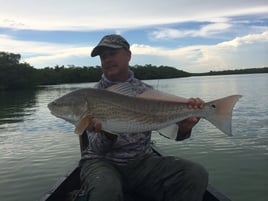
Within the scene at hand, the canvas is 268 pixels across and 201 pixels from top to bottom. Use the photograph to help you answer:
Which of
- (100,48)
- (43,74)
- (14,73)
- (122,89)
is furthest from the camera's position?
(43,74)

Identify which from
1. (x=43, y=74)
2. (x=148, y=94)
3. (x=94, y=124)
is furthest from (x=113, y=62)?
(x=43, y=74)

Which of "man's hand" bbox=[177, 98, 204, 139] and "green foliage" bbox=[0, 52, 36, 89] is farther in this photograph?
"green foliage" bbox=[0, 52, 36, 89]

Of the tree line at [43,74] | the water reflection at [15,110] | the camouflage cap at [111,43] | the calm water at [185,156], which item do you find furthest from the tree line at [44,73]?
the camouflage cap at [111,43]

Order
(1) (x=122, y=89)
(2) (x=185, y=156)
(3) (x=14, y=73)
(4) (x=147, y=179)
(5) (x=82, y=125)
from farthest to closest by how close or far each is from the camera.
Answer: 1. (3) (x=14, y=73)
2. (2) (x=185, y=156)
3. (4) (x=147, y=179)
4. (1) (x=122, y=89)
5. (5) (x=82, y=125)

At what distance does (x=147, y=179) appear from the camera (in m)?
5.22

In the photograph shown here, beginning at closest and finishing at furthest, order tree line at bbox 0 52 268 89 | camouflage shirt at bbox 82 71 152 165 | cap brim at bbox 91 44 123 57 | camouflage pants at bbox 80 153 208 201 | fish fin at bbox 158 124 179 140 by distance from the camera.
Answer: camouflage pants at bbox 80 153 208 201
fish fin at bbox 158 124 179 140
camouflage shirt at bbox 82 71 152 165
cap brim at bbox 91 44 123 57
tree line at bbox 0 52 268 89

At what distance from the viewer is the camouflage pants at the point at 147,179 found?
185 inches

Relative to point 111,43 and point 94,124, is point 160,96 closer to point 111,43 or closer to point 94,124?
point 94,124

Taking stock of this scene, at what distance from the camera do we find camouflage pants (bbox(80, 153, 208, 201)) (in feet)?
15.4

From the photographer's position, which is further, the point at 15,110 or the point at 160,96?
the point at 15,110

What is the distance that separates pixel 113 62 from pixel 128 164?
1.30 m

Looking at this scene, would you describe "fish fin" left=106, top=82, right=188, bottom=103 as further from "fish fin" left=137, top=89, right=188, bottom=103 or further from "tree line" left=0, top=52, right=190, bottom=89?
"tree line" left=0, top=52, right=190, bottom=89

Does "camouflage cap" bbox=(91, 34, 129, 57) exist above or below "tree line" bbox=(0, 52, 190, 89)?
above

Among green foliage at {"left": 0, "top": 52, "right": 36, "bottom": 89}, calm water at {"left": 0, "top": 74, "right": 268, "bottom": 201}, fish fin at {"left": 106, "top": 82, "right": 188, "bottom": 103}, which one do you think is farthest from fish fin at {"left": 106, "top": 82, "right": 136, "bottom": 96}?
green foliage at {"left": 0, "top": 52, "right": 36, "bottom": 89}
